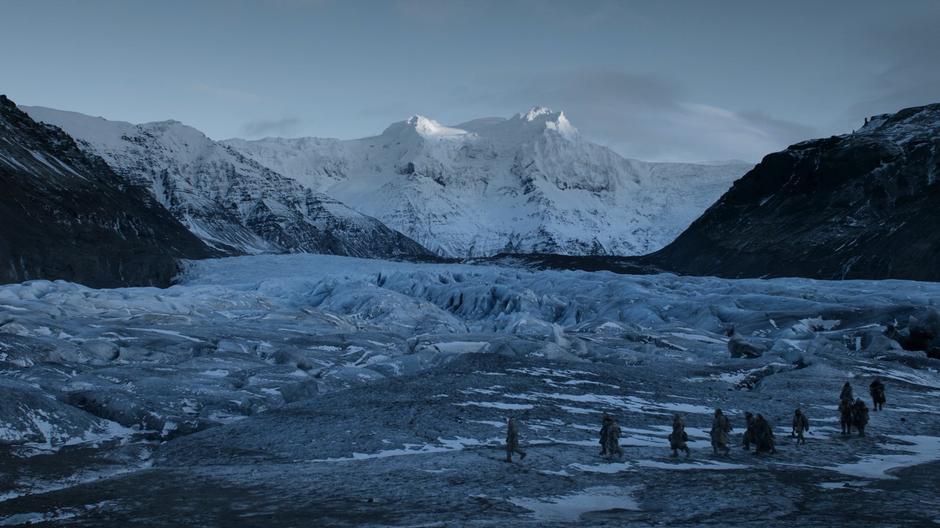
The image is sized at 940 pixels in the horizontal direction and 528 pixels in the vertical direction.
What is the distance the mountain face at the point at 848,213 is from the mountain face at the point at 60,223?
10420 centimetres

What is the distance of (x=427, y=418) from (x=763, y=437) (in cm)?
1245

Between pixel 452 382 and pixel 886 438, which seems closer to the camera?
pixel 886 438

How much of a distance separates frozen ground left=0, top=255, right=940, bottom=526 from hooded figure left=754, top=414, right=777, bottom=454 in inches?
13.7

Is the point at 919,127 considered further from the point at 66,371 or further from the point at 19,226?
the point at 66,371

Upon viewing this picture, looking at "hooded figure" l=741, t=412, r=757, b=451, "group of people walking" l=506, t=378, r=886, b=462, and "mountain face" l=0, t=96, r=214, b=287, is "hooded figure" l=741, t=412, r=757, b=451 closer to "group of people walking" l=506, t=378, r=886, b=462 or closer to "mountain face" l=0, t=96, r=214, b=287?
"group of people walking" l=506, t=378, r=886, b=462

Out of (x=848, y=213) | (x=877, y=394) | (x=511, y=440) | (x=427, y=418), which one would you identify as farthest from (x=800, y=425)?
(x=848, y=213)

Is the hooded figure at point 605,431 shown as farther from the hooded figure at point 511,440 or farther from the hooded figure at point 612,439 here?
the hooded figure at point 511,440

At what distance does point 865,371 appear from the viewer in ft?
162

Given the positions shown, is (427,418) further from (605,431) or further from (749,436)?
(749,436)

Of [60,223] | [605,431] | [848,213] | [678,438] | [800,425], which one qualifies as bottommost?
[678,438]

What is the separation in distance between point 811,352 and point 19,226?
9919 cm

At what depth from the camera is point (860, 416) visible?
3156 cm

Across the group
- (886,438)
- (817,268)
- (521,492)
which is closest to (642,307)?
(886,438)

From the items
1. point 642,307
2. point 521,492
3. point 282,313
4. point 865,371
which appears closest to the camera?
point 521,492
